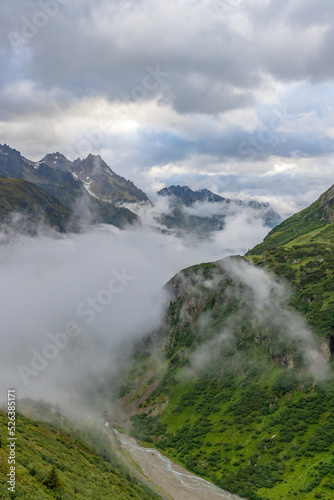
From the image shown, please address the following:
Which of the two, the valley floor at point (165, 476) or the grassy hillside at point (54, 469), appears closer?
the grassy hillside at point (54, 469)

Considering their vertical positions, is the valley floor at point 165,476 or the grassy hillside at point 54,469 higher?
the grassy hillside at point 54,469

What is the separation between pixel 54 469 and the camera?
5269cm

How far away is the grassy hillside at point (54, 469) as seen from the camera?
4731 cm

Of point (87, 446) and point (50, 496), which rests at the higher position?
point (50, 496)

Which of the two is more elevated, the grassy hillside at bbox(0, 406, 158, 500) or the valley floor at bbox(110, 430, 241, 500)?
the grassy hillside at bbox(0, 406, 158, 500)

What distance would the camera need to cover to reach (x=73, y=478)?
66688mm

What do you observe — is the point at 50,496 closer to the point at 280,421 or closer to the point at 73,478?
the point at 73,478

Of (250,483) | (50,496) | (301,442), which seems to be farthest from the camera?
(301,442)

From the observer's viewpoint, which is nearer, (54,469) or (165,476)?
(54,469)

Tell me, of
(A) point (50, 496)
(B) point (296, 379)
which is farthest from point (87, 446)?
(B) point (296, 379)

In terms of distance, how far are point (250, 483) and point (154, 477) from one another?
1607 inches

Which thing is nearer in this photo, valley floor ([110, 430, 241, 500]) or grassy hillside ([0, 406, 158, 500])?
grassy hillside ([0, 406, 158, 500])

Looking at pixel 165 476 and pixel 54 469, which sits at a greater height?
pixel 54 469

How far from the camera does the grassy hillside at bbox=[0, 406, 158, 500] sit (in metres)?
47.3
